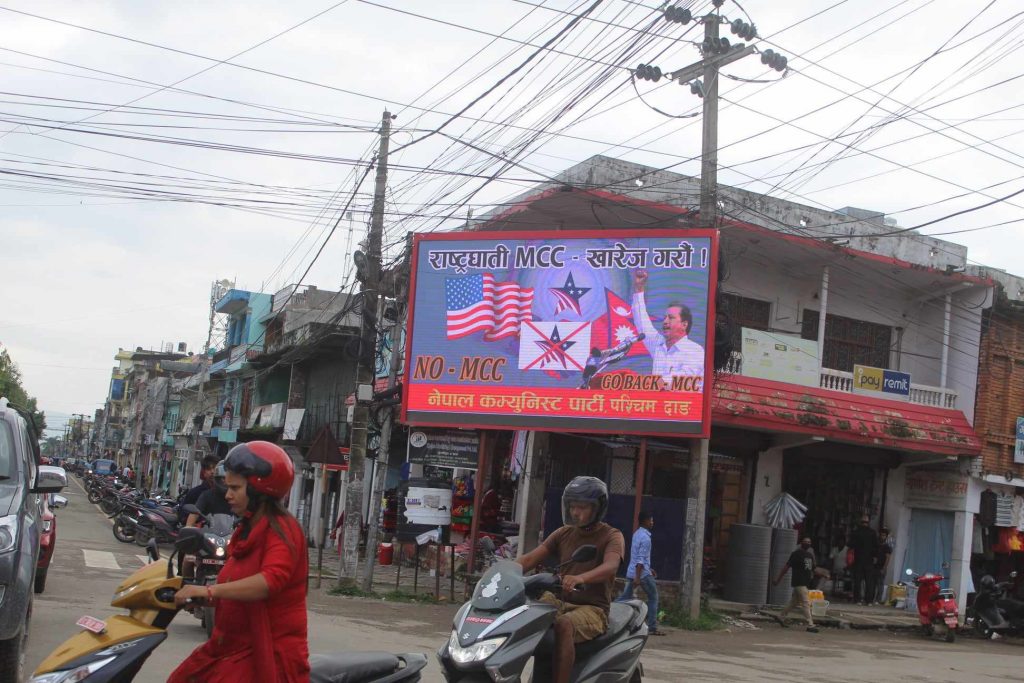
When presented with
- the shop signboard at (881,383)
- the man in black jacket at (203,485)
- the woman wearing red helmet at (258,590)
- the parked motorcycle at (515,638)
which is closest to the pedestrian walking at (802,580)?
the shop signboard at (881,383)

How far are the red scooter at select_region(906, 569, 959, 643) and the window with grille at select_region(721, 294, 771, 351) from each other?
5810 mm

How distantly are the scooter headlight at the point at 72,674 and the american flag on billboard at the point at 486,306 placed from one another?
13216mm

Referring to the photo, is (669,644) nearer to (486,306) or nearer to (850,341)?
(486,306)

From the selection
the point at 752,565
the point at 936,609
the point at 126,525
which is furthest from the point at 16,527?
the point at 126,525

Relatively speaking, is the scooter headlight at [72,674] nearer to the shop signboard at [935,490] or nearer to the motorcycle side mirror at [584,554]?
the motorcycle side mirror at [584,554]

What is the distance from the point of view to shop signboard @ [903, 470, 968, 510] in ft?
71.8

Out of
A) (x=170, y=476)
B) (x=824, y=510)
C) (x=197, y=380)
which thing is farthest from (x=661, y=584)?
(x=170, y=476)

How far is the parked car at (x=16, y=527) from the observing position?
249 inches

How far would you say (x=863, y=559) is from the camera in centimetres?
2184

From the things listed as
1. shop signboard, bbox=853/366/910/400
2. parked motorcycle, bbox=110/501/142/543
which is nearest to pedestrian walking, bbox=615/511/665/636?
shop signboard, bbox=853/366/910/400

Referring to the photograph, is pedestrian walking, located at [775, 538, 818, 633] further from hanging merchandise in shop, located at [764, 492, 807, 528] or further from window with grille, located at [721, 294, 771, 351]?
window with grille, located at [721, 294, 771, 351]

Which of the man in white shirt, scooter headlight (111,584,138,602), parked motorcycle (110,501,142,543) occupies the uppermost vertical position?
the man in white shirt

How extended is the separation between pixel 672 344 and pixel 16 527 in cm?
1121

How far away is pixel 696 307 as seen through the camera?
636 inches
